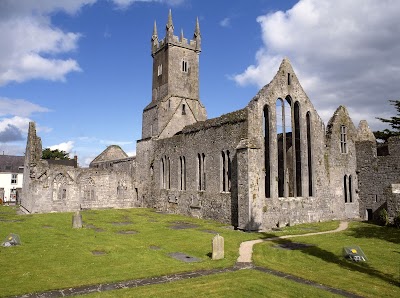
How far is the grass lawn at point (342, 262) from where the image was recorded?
9954mm

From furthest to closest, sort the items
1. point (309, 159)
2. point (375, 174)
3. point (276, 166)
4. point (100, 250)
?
point (375, 174) → point (309, 159) → point (276, 166) → point (100, 250)

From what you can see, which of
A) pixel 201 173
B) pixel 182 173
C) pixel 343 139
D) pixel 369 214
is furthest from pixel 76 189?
pixel 369 214

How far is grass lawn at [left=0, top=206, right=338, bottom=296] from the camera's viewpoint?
1055cm

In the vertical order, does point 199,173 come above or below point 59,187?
above

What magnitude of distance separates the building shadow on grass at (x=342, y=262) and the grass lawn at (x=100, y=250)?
3050mm

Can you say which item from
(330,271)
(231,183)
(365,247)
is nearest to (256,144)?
(231,183)

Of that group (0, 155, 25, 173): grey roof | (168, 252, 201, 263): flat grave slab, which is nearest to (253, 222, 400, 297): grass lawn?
(168, 252, 201, 263): flat grave slab

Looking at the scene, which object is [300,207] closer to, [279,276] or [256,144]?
[256,144]

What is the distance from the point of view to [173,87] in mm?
39875

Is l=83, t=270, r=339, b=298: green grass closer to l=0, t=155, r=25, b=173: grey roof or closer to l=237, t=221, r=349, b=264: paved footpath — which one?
l=237, t=221, r=349, b=264: paved footpath

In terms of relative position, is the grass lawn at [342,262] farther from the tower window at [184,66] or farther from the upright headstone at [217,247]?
the tower window at [184,66]

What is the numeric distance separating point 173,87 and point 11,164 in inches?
1553

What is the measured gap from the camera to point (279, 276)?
35.7 feet

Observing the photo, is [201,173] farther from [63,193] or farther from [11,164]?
[11,164]
